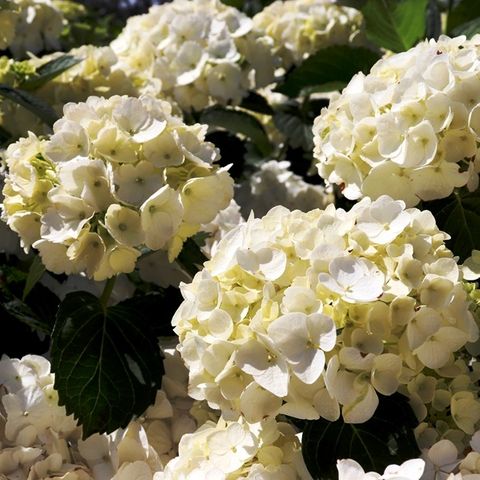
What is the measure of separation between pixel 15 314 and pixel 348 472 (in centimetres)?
55

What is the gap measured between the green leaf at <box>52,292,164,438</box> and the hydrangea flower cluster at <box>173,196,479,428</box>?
7.8 inches

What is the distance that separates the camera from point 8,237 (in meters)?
1.38

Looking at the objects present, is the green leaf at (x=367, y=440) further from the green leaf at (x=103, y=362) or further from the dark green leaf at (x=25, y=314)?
the dark green leaf at (x=25, y=314)

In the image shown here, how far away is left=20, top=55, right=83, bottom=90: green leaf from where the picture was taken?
1543 mm

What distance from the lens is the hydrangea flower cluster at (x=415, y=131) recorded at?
1.10 meters

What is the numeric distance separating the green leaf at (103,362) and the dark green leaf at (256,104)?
0.74 m

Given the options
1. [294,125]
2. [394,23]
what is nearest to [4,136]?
[294,125]

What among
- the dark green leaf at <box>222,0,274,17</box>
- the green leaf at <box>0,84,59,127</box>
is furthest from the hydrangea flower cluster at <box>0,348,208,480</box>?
the dark green leaf at <box>222,0,274,17</box>

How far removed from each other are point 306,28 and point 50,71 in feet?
1.78

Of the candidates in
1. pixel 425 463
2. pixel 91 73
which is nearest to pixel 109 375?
pixel 425 463

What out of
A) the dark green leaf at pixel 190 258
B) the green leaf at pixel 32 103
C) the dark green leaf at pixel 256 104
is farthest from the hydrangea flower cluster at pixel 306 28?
the dark green leaf at pixel 190 258

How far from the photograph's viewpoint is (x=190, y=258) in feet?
4.19

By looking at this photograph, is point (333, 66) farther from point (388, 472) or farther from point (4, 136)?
point (388, 472)

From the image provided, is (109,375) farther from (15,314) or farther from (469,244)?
(469,244)
